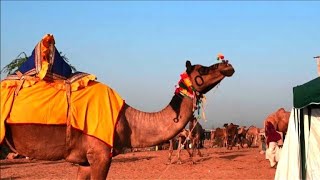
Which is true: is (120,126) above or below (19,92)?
below

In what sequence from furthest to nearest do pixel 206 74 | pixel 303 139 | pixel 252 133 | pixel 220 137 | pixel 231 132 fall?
pixel 252 133 < pixel 220 137 < pixel 231 132 < pixel 303 139 < pixel 206 74

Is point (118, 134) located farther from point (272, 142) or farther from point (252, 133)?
point (252, 133)

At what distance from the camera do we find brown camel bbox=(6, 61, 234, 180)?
19.4ft

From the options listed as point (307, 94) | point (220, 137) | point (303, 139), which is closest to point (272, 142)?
point (303, 139)

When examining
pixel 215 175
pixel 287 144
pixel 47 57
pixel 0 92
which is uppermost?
pixel 47 57

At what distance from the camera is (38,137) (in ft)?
19.4

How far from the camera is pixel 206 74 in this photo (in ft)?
20.6

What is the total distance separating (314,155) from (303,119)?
0.65 m

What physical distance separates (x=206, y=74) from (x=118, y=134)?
1.45 meters

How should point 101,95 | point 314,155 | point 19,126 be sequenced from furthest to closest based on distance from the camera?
point 314,155
point 101,95
point 19,126

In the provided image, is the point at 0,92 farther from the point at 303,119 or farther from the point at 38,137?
the point at 303,119

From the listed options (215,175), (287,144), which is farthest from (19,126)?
(215,175)

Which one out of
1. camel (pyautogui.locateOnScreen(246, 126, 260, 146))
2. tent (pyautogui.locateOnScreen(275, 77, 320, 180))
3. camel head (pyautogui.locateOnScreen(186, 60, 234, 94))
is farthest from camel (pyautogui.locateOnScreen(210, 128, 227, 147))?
camel head (pyautogui.locateOnScreen(186, 60, 234, 94))

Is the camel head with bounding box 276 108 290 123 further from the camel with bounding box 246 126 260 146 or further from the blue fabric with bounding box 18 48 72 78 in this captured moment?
the camel with bounding box 246 126 260 146
